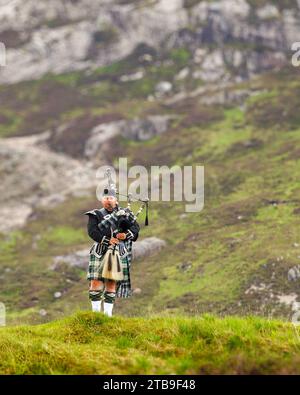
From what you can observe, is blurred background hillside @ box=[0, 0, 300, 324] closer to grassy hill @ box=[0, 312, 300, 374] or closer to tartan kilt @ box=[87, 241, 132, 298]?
tartan kilt @ box=[87, 241, 132, 298]

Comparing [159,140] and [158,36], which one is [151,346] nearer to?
[159,140]

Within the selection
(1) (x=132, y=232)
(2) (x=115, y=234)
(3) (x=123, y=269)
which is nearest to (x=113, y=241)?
(2) (x=115, y=234)

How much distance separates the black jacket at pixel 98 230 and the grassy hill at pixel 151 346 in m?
2.32

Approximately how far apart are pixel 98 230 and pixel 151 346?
4112 mm

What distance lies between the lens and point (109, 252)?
14.7 m

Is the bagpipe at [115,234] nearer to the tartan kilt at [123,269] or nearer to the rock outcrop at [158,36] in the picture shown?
the tartan kilt at [123,269]

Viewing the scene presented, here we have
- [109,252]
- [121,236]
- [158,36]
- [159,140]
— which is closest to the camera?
[109,252]

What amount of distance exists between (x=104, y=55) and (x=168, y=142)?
159ft

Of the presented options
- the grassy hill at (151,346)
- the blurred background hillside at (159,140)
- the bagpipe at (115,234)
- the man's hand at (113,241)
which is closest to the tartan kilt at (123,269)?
the bagpipe at (115,234)

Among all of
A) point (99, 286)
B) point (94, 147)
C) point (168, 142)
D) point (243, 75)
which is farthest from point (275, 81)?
point (99, 286)

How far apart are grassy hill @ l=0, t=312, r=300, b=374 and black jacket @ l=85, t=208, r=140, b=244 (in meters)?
2.32

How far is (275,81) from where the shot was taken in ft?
315

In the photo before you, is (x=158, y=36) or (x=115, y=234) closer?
(x=115, y=234)

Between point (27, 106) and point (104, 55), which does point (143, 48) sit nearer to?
point (104, 55)
